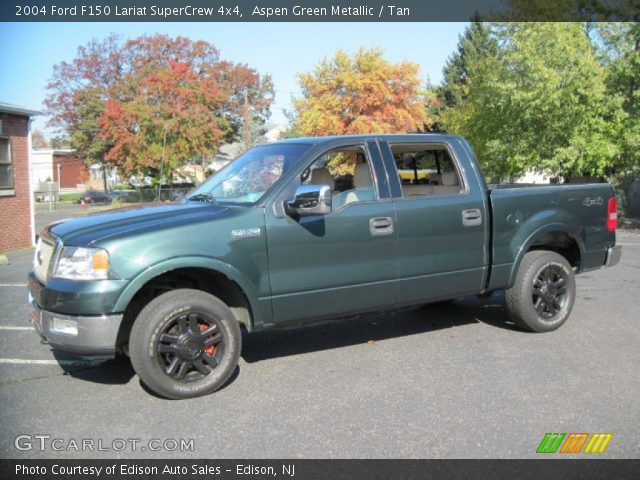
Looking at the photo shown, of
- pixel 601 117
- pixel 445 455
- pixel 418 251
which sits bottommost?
pixel 445 455

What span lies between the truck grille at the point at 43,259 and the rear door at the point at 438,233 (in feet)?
8.93

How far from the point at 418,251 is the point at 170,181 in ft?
125

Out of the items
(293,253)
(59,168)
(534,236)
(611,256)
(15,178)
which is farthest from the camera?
(59,168)

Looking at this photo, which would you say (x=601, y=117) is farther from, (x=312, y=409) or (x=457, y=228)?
(x=312, y=409)

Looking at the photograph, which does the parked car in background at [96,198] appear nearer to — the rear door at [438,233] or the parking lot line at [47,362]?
the parking lot line at [47,362]

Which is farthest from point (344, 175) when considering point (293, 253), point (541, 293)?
point (541, 293)

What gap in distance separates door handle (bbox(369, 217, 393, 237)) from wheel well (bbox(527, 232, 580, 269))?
192 centimetres

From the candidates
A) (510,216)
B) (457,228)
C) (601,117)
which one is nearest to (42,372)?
(457,228)

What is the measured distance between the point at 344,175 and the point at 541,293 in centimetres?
231

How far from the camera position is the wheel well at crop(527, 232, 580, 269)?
6.11 m

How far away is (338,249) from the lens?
15.4 ft

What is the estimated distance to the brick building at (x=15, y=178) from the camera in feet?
50.6

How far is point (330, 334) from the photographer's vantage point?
5.99 meters

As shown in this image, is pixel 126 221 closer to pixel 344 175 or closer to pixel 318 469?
pixel 344 175
